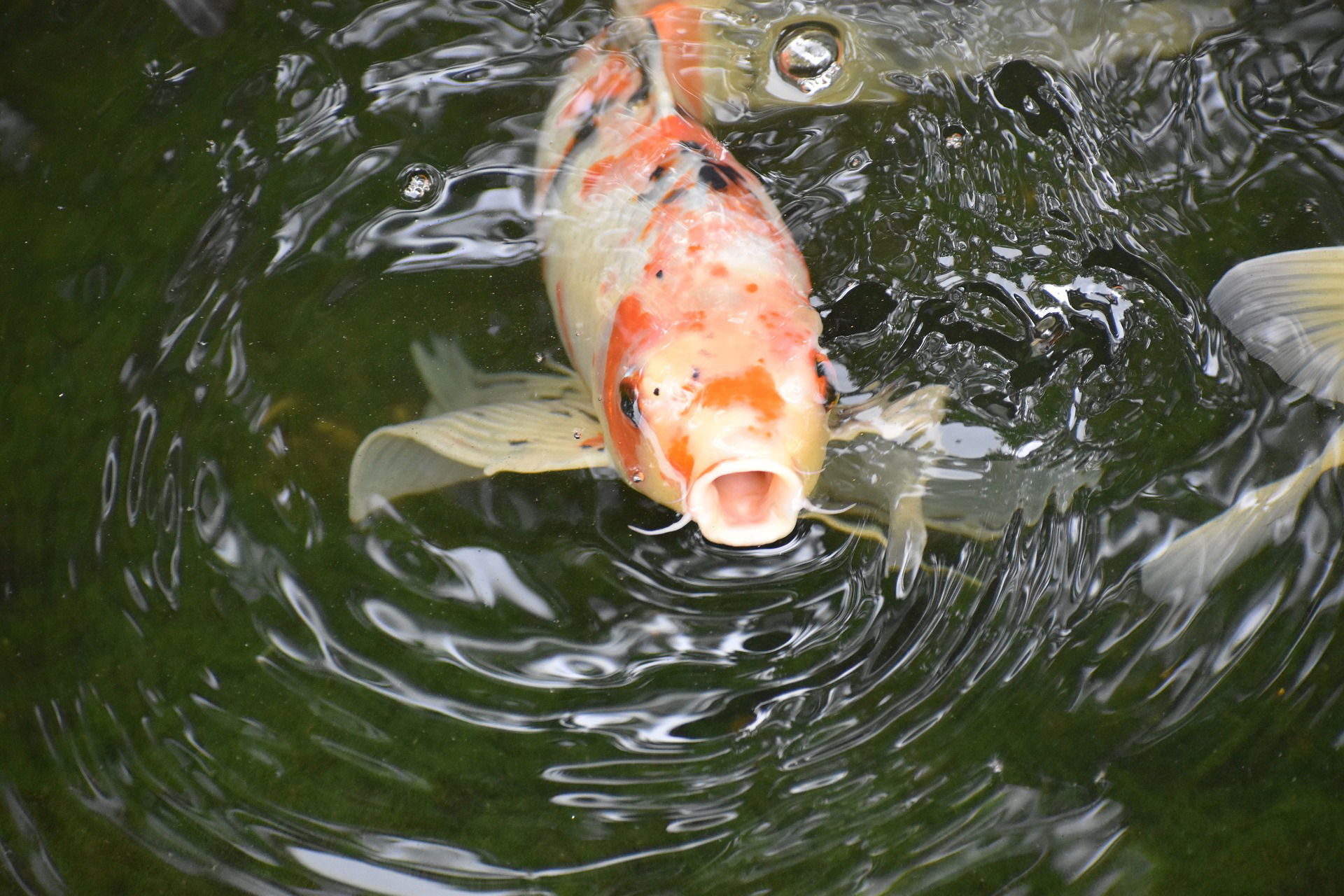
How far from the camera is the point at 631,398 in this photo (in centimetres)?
230

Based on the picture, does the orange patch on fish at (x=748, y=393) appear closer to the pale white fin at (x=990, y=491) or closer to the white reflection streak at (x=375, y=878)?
Answer: the pale white fin at (x=990, y=491)

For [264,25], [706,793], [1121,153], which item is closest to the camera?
[706,793]

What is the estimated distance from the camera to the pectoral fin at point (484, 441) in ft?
8.52

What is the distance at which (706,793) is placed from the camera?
8.06ft

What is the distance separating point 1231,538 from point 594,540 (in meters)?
1.61

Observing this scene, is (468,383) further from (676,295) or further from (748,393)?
(748,393)

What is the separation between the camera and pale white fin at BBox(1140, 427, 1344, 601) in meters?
2.59

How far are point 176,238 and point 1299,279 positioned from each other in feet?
10.1

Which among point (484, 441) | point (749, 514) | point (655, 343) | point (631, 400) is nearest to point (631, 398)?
point (631, 400)

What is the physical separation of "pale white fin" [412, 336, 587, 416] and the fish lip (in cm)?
68

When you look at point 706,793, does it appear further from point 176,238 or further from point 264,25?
point 264,25

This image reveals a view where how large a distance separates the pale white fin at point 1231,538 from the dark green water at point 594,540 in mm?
45

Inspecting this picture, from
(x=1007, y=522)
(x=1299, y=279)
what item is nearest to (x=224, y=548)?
(x=1007, y=522)

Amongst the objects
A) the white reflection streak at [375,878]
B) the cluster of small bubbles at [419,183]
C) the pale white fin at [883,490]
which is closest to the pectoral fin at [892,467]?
the pale white fin at [883,490]
